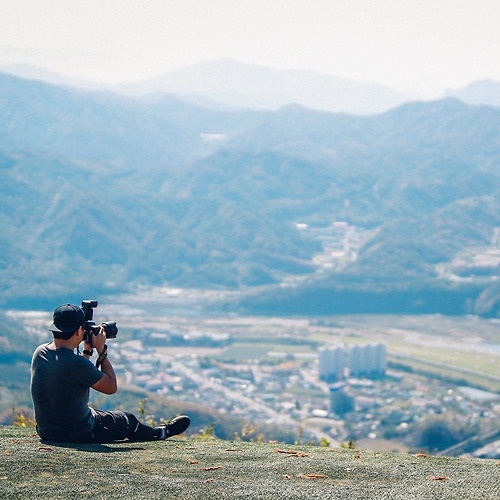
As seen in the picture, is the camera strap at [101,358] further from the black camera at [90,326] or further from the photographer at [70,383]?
the black camera at [90,326]

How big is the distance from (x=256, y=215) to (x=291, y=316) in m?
37.3

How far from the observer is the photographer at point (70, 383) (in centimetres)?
542

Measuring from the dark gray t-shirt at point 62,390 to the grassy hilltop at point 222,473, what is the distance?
13 cm

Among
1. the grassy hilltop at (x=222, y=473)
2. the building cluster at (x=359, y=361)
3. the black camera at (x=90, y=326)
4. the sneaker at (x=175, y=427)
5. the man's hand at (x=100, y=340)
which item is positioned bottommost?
the building cluster at (x=359, y=361)

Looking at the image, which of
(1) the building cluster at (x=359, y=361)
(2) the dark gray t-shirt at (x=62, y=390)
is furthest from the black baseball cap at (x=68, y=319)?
(1) the building cluster at (x=359, y=361)

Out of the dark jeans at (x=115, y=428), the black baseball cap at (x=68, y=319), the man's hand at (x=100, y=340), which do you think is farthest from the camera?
the dark jeans at (x=115, y=428)

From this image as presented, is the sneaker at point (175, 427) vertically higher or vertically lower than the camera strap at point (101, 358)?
lower

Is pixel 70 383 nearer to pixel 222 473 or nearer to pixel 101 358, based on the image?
pixel 101 358

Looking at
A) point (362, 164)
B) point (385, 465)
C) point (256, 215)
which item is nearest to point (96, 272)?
point (256, 215)

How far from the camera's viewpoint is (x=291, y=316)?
227 ft

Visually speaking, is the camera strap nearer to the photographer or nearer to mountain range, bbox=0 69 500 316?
the photographer

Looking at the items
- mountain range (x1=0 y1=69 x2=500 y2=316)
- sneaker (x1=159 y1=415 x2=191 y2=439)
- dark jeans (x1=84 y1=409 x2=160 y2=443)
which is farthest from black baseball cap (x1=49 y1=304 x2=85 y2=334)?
mountain range (x1=0 y1=69 x2=500 y2=316)

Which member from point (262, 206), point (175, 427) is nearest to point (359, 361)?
point (175, 427)

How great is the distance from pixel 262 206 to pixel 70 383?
363ft
